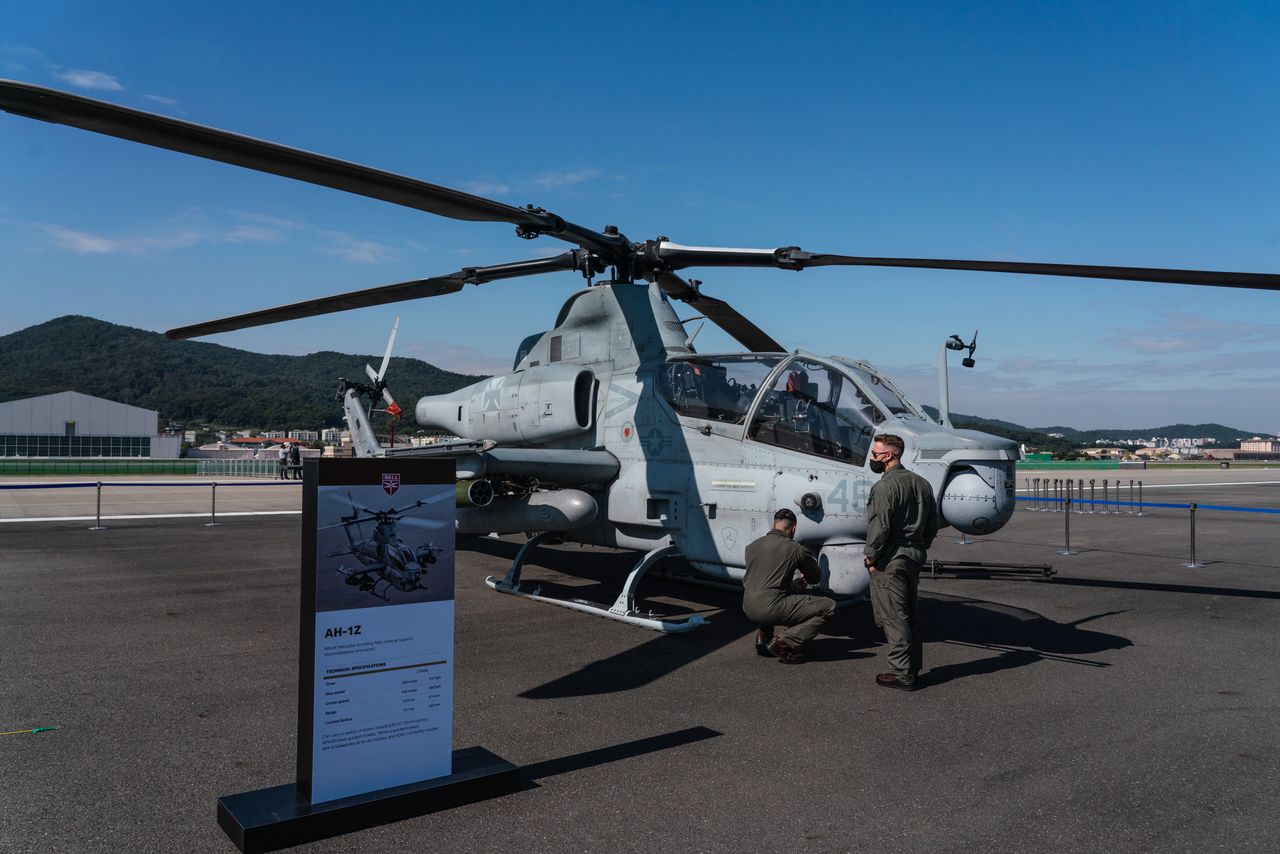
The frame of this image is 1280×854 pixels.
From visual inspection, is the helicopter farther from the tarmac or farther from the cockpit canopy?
the cockpit canopy

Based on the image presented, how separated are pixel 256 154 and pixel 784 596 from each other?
5190 mm

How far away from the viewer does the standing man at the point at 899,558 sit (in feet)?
20.8

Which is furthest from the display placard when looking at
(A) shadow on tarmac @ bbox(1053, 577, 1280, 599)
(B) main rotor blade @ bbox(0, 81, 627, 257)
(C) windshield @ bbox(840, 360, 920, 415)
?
(A) shadow on tarmac @ bbox(1053, 577, 1280, 599)

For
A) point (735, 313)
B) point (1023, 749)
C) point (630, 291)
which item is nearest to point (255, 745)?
point (1023, 749)

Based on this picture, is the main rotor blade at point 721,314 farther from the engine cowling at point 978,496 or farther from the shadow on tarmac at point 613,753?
the shadow on tarmac at point 613,753

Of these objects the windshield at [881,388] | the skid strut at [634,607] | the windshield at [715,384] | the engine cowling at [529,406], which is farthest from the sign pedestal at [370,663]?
the engine cowling at [529,406]

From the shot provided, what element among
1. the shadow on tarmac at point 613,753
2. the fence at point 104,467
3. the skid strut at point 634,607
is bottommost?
the fence at point 104,467

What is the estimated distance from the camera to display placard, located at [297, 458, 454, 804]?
3.78 metres

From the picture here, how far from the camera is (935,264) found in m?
6.95

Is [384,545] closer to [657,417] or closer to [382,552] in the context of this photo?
[382,552]

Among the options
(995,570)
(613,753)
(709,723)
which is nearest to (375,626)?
(613,753)

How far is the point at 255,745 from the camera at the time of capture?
4992 mm

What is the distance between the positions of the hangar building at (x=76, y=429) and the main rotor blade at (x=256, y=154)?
3565 inches

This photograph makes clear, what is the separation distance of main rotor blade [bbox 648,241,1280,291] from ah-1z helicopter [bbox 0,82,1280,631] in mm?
14
